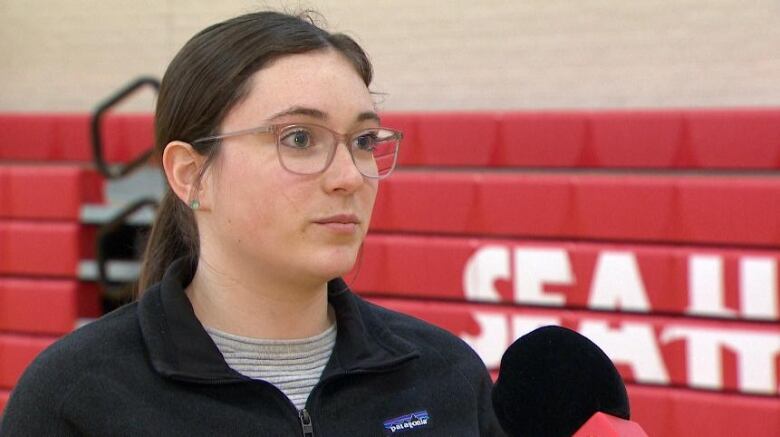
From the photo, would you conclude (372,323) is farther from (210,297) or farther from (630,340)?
(630,340)

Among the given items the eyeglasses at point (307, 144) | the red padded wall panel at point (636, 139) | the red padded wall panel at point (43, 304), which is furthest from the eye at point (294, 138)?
the red padded wall panel at point (43, 304)

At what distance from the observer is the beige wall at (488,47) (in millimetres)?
5332

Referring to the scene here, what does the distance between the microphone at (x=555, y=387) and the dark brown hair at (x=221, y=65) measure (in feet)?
1.84

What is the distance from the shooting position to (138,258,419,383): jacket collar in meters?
1.69

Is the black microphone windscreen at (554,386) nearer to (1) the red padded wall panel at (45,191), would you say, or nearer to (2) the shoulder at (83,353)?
(2) the shoulder at (83,353)

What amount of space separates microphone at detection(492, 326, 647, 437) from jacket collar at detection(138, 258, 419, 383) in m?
0.34

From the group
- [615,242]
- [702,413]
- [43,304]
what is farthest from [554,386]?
[43,304]

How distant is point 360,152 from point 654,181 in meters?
3.69

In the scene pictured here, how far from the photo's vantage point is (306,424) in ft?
Result: 5.57

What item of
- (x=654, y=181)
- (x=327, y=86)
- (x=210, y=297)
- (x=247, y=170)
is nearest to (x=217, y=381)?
(x=210, y=297)

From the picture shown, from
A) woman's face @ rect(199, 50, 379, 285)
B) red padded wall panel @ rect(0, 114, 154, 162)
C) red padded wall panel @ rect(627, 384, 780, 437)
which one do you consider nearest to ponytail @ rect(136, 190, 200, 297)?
woman's face @ rect(199, 50, 379, 285)

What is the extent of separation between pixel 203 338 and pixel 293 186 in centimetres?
26

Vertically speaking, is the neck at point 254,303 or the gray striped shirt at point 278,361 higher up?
the neck at point 254,303

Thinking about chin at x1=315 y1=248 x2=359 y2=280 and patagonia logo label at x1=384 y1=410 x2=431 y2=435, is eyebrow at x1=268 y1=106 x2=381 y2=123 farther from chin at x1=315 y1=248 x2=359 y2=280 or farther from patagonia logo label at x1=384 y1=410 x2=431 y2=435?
patagonia logo label at x1=384 y1=410 x2=431 y2=435
